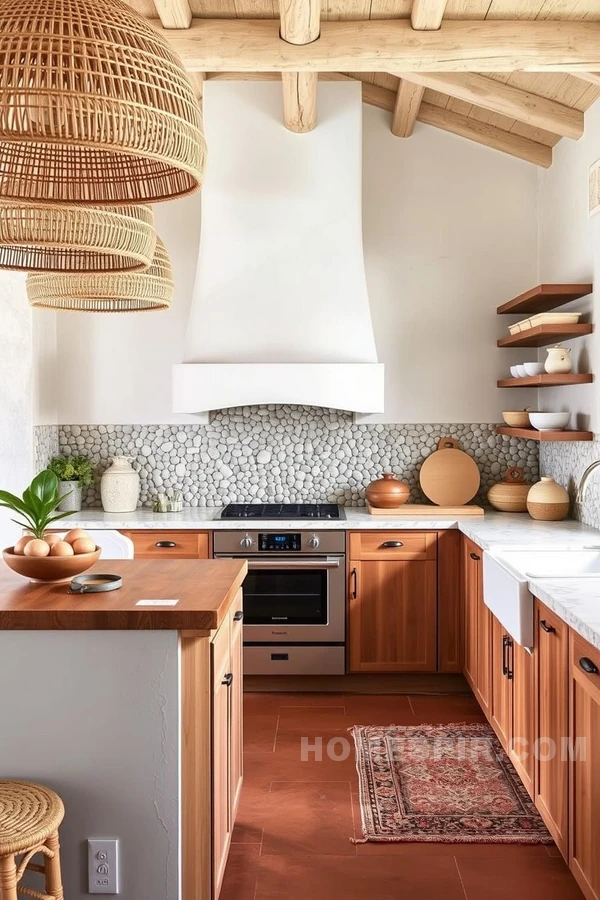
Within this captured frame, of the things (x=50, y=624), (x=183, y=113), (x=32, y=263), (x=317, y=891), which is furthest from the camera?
(x=317, y=891)

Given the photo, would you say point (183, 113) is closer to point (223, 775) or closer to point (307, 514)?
point (223, 775)

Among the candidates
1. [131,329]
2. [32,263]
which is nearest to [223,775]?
[32,263]

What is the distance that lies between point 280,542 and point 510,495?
54.7 inches

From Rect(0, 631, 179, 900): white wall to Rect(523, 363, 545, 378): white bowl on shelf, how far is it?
9.47 ft

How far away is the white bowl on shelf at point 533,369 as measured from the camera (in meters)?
4.59

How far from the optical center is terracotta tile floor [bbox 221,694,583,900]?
2.78 metres

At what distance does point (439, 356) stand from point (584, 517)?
1.38 meters

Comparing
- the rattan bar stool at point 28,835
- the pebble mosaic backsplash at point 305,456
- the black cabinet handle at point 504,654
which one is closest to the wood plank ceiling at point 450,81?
the pebble mosaic backsplash at point 305,456

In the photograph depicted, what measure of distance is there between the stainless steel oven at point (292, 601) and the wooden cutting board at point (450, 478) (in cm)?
81

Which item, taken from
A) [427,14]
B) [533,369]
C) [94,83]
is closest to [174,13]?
[427,14]

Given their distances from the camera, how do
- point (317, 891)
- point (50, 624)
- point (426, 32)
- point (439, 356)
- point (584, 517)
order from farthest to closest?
point (439, 356) < point (584, 517) < point (426, 32) < point (317, 891) < point (50, 624)

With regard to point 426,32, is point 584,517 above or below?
below

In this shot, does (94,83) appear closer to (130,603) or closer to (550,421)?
(130,603)

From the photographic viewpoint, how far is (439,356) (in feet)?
17.6
